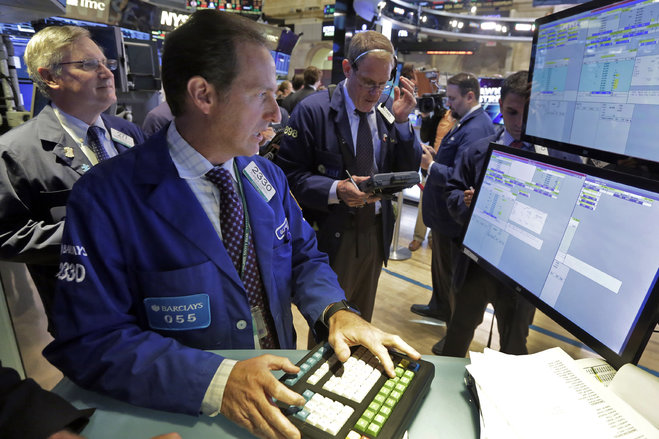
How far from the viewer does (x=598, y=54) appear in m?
1.02

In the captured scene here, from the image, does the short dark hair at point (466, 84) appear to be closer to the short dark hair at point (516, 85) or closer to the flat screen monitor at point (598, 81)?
the short dark hair at point (516, 85)

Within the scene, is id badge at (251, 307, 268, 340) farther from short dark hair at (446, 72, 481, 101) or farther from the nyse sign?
the nyse sign

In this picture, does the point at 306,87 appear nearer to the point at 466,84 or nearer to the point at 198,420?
the point at 466,84

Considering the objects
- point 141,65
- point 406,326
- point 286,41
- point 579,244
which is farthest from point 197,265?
point 286,41

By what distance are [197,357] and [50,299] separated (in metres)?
1.27

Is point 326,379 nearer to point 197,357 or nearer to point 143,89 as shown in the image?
point 197,357

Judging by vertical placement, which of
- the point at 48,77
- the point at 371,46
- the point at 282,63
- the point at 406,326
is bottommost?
the point at 406,326

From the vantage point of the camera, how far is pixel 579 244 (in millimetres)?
866

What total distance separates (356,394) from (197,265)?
1.68 feet

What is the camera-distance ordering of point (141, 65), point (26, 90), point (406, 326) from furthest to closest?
point (26, 90) < point (141, 65) < point (406, 326)

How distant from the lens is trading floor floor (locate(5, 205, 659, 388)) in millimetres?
2281

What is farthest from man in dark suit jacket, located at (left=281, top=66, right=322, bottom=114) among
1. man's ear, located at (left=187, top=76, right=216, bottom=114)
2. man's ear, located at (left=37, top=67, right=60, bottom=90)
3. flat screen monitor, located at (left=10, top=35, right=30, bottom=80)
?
man's ear, located at (left=187, top=76, right=216, bottom=114)

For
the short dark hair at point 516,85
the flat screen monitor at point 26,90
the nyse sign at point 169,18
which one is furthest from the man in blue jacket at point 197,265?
the nyse sign at point 169,18

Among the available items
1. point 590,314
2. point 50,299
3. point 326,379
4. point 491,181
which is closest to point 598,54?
point 491,181
